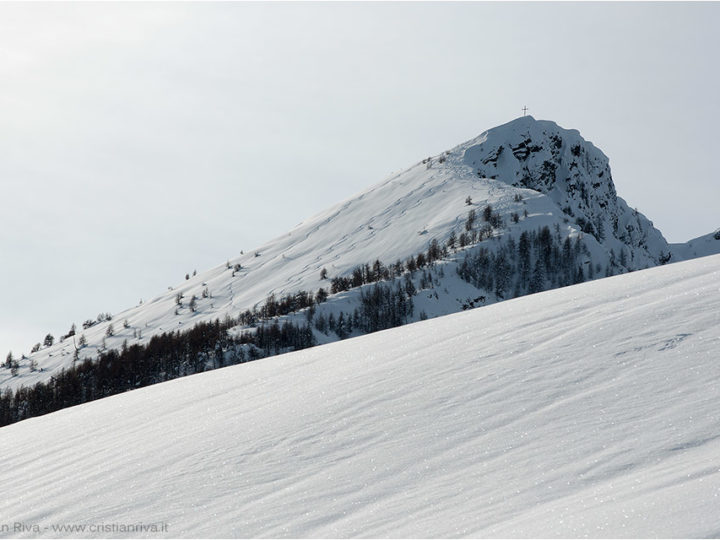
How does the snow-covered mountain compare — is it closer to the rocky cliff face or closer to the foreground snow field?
the rocky cliff face

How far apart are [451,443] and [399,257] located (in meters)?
103

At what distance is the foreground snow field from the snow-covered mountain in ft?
229

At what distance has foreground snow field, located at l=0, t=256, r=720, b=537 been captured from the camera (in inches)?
226

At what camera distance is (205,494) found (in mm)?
7164

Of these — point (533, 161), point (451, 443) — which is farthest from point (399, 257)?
point (451, 443)

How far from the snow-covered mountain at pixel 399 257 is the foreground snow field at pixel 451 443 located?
69790 mm

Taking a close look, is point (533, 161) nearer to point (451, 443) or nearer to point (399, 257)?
point (399, 257)

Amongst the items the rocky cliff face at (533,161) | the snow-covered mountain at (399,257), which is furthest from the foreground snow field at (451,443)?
the rocky cliff face at (533,161)

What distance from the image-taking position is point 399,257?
110 m

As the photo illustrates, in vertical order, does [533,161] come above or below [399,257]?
above

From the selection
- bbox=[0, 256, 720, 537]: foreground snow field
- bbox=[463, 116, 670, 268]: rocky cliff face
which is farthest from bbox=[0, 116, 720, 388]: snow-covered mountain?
bbox=[0, 256, 720, 537]: foreground snow field

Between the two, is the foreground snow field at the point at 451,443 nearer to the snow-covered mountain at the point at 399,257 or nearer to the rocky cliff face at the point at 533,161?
the snow-covered mountain at the point at 399,257

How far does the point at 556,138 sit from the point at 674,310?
642 ft

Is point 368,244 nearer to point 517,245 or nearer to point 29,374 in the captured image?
point 517,245
